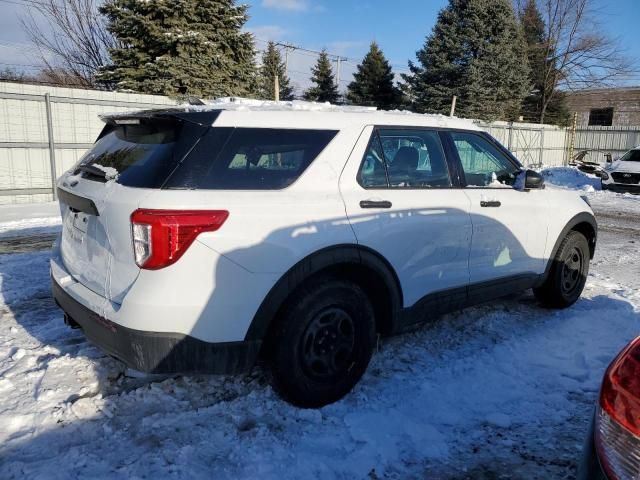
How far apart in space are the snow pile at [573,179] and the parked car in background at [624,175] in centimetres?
58

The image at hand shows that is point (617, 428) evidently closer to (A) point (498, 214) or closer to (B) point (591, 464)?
(B) point (591, 464)

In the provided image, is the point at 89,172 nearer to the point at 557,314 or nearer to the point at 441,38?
the point at 557,314

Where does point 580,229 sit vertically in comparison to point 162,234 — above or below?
below

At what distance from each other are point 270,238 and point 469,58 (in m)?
25.8

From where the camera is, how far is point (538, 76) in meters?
34.7

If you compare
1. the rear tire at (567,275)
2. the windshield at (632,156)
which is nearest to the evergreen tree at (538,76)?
the windshield at (632,156)

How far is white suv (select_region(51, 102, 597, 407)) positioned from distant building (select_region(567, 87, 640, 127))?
4000 cm

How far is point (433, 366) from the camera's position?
12.4 feet

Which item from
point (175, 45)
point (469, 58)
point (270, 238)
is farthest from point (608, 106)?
point (270, 238)

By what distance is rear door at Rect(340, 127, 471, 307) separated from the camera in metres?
3.21

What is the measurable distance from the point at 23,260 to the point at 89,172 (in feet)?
12.2

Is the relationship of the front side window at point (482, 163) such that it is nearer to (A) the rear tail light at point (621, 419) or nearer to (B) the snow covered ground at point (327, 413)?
(B) the snow covered ground at point (327, 413)

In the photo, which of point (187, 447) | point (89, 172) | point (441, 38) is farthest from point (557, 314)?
point (441, 38)

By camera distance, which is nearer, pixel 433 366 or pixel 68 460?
pixel 68 460
